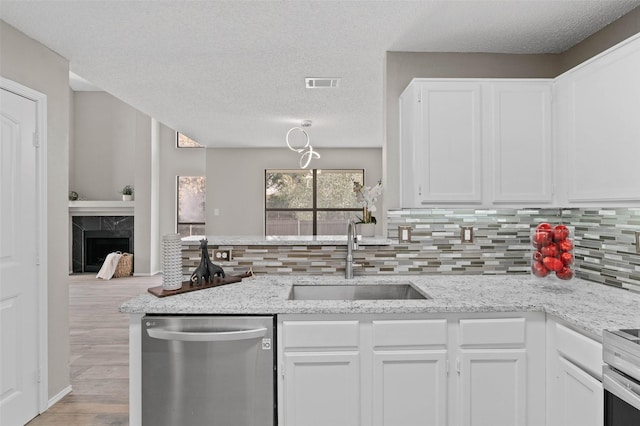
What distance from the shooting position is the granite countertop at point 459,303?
1757mm

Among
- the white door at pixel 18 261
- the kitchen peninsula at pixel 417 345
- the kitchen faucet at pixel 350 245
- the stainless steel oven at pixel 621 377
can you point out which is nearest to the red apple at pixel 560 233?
the kitchen peninsula at pixel 417 345

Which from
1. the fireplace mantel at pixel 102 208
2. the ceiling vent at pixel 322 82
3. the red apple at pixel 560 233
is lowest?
the red apple at pixel 560 233

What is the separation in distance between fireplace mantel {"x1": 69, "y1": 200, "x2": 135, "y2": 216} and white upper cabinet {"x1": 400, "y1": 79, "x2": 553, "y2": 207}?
7.01m

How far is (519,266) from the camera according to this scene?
274 centimetres

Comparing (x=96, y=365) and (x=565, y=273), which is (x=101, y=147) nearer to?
(x=96, y=365)

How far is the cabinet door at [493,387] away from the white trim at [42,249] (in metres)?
2.64

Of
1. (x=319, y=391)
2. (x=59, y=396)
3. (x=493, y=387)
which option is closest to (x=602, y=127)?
(x=493, y=387)

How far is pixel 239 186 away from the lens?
794 cm

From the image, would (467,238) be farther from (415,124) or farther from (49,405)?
(49,405)

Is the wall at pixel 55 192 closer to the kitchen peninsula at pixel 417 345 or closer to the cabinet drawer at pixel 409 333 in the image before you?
the kitchen peninsula at pixel 417 345

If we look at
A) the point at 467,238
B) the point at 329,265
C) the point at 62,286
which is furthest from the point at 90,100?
the point at 467,238

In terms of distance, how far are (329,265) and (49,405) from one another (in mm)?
2153

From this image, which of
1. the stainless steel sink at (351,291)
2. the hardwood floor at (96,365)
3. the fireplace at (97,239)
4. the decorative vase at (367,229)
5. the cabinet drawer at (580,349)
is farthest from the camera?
the fireplace at (97,239)

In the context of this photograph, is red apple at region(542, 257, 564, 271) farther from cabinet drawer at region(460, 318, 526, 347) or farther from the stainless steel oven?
the stainless steel oven
